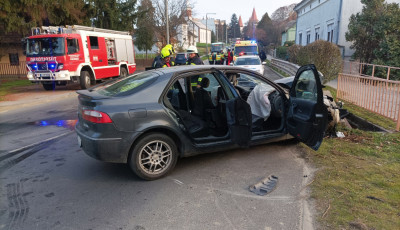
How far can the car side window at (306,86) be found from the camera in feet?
14.4

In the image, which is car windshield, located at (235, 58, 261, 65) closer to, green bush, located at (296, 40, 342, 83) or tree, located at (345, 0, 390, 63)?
green bush, located at (296, 40, 342, 83)

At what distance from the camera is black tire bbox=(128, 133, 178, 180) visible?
3.98 meters

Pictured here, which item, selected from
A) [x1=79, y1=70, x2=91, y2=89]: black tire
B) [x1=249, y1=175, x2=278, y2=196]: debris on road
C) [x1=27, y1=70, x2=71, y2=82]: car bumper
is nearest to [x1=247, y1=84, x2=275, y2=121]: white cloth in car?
[x1=249, y1=175, x2=278, y2=196]: debris on road

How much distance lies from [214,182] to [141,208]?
1.08 m

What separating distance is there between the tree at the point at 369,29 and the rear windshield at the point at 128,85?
1550 cm

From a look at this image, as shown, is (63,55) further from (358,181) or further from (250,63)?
(358,181)

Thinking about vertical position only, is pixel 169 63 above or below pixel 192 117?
above

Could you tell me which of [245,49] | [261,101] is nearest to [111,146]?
[261,101]

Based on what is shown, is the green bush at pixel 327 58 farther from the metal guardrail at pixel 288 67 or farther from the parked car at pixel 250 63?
the metal guardrail at pixel 288 67

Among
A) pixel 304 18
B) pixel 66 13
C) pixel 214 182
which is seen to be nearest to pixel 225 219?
pixel 214 182

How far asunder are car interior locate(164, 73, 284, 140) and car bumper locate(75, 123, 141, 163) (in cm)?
112

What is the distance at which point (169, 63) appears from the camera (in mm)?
9102

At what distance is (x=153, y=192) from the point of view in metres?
3.80

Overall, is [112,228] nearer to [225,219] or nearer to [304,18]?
[225,219]
